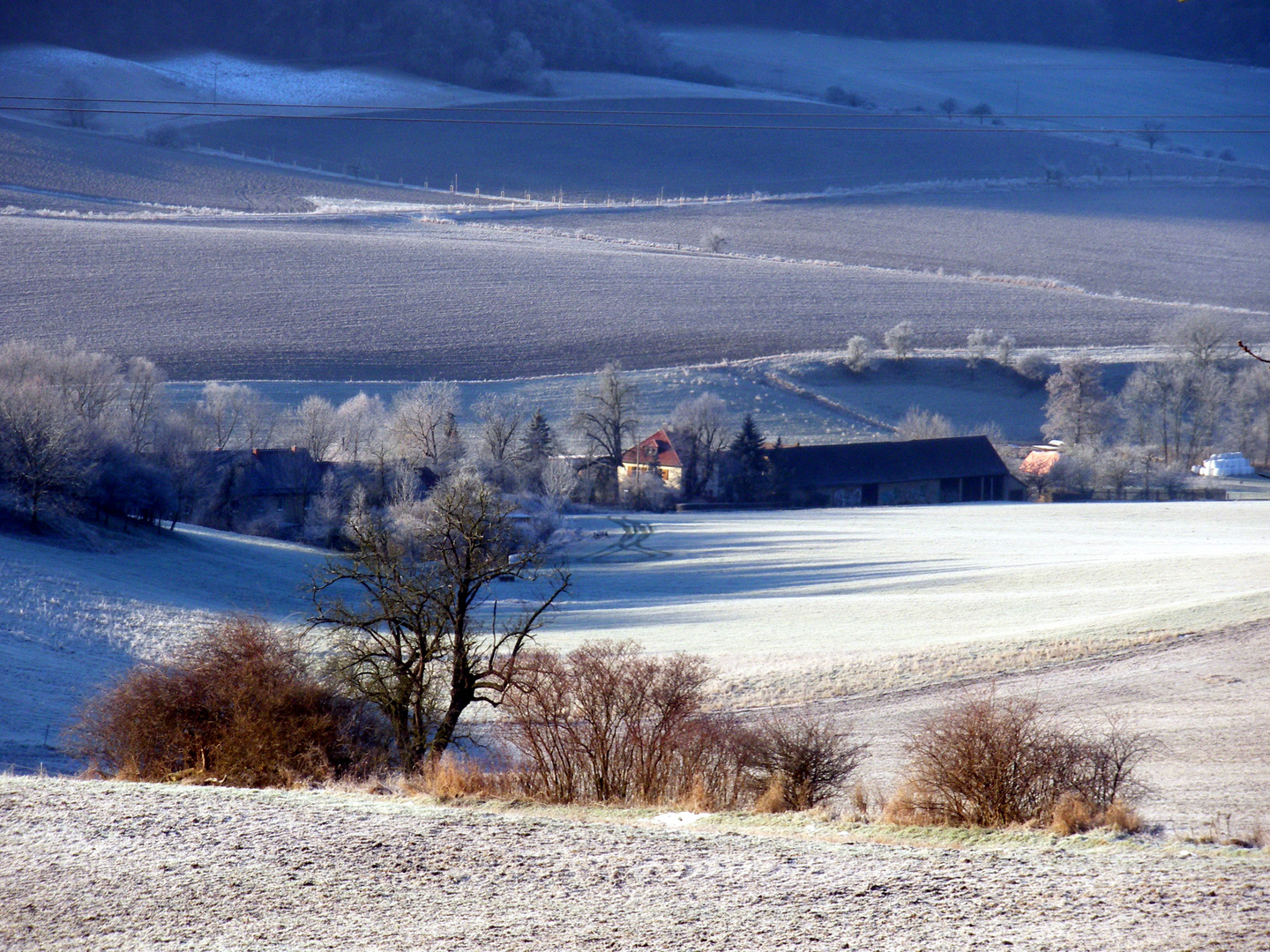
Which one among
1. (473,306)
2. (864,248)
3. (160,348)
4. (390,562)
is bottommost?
(390,562)

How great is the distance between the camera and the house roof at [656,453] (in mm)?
56719

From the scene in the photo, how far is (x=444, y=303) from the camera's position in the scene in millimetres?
75000

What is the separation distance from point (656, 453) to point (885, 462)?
40.2ft

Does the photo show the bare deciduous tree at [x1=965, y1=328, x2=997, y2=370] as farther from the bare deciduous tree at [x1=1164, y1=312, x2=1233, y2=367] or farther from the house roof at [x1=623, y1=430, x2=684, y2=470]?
the house roof at [x1=623, y1=430, x2=684, y2=470]

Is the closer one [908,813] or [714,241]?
[908,813]

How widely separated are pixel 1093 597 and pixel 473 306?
56.6 metres

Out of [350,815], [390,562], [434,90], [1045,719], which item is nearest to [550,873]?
[350,815]

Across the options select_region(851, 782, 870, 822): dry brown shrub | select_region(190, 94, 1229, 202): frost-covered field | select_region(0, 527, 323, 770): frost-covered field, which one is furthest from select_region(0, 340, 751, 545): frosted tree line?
select_region(190, 94, 1229, 202): frost-covered field

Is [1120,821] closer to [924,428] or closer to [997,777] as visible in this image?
[997,777]

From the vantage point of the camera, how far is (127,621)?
24969 millimetres

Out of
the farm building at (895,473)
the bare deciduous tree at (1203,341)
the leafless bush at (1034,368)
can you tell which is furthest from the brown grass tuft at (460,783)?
the bare deciduous tree at (1203,341)

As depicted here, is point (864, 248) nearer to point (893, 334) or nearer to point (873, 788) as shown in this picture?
point (893, 334)

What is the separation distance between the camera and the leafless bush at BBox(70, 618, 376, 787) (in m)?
12.1

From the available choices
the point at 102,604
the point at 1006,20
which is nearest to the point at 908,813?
the point at 102,604
